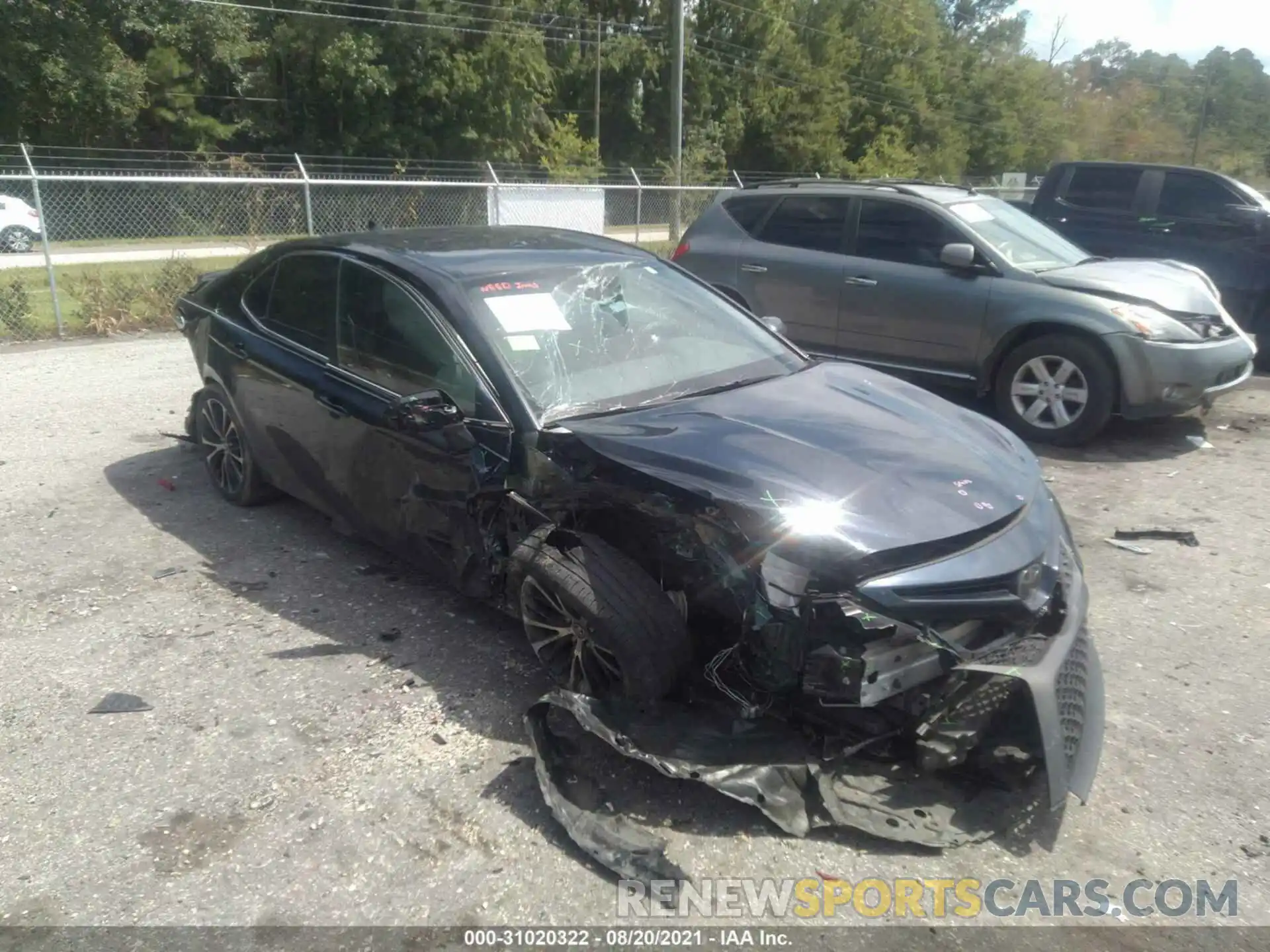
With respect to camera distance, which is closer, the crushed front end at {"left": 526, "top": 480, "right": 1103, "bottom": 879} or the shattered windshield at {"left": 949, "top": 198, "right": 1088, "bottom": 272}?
the crushed front end at {"left": 526, "top": 480, "right": 1103, "bottom": 879}

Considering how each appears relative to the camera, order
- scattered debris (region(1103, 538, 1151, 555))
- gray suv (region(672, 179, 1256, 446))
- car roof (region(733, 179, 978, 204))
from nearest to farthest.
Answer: scattered debris (region(1103, 538, 1151, 555)), gray suv (region(672, 179, 1256, 446)), car roof (region(733, 179, 978, 204))

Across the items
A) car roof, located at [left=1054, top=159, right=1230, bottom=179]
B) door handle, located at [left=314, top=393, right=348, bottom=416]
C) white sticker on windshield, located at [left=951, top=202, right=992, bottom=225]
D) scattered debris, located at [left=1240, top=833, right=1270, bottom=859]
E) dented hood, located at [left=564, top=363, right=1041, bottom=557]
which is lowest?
scattered debris, located at [left=1240, top=833, right=1270, bottom=859]

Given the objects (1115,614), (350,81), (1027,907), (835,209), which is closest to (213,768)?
(1027,907)

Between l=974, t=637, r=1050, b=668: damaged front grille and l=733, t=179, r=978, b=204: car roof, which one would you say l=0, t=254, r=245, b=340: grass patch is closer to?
l=733, t=179, r=978, b=204: car roof

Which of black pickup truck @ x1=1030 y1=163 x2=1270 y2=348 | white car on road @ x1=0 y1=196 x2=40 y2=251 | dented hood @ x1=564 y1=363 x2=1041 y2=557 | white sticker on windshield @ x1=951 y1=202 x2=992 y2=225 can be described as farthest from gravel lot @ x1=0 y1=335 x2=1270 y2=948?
white car on road @ x1=0 y1=196 x2=40 y2=251

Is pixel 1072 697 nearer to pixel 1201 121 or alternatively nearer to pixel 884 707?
pixel 884 707

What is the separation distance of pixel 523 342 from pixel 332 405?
42.8 inches

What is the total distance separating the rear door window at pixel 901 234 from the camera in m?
7.65

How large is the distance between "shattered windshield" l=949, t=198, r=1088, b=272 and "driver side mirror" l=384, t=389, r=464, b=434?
17.0 feet

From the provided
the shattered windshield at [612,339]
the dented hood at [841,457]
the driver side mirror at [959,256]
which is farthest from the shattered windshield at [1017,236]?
the dented hood at [841,457]

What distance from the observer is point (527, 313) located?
4172mm

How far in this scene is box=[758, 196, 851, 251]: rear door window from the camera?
816 cm

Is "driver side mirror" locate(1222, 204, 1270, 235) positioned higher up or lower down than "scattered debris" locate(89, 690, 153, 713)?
higher up

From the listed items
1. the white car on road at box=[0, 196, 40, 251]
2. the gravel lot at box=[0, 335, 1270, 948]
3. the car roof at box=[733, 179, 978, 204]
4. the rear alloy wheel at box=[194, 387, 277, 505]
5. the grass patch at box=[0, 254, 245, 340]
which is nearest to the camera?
the gravel lot at box=[0, 335, 1270, 948]
